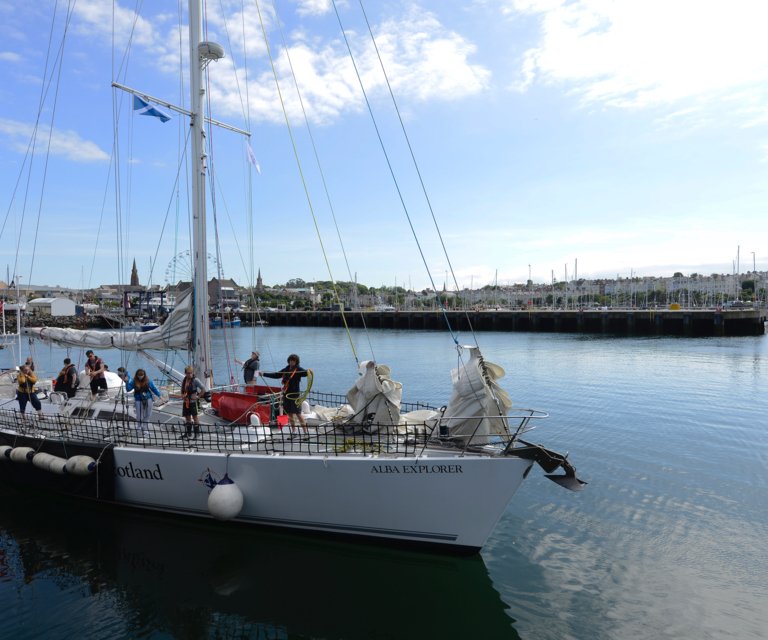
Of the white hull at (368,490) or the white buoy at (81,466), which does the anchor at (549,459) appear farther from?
the white buoy at (81,466)

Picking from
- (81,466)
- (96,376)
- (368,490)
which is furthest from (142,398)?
(368,490)

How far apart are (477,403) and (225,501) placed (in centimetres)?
424

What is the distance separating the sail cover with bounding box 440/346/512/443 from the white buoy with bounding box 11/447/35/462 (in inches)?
321

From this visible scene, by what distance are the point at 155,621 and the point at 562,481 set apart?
5.89m

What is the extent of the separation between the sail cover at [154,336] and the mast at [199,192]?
0.26m

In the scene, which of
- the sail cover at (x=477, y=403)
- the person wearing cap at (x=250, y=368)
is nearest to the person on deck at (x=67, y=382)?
the person wearing cap at (x=250, y=368)

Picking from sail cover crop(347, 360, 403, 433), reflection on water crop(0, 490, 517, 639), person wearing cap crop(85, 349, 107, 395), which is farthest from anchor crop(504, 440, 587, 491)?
person wearing cap crop(85, 349, 107, 395)

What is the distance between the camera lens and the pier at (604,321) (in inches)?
2248

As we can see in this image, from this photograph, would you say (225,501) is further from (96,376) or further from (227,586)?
(96,376)

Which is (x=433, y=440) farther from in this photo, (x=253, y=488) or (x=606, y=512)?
(x=606, y=512)

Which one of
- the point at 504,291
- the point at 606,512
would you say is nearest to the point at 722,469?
the point at 606,512

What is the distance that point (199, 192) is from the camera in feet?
34.9

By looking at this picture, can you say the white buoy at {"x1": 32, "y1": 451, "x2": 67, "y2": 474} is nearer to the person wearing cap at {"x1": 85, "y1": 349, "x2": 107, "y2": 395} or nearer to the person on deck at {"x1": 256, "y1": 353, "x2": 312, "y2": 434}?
the person wearing cap at {"x1": 85, "y1": 349, "x2": 107, "y2": 395}

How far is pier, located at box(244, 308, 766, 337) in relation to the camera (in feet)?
187
